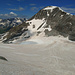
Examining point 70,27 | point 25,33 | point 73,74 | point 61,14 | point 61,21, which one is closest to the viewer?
point 73,74

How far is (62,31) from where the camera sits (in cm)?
4709

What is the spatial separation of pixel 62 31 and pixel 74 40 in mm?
6774

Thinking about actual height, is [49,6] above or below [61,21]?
above

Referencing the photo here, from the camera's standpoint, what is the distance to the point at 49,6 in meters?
62.2

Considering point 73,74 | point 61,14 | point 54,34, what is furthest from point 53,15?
point 73,74

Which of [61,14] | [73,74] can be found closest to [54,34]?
[61,14]

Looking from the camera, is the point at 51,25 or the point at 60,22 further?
the point at 51,25

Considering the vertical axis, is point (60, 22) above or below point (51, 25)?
above

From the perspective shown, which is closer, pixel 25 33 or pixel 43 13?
pixel 25 33

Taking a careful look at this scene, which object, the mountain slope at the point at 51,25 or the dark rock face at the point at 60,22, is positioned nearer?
the dark rock face at the point at 60,22

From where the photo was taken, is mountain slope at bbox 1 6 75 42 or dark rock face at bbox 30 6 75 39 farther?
mountain slope at bbox 1 6 75 42

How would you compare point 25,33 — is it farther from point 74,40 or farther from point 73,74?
point 73,74

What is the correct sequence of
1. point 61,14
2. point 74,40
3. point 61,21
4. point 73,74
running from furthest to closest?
point 61,14, point 61,21, point 74,40, point 73,74

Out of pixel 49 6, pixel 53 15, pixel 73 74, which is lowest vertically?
pixel 73 74
